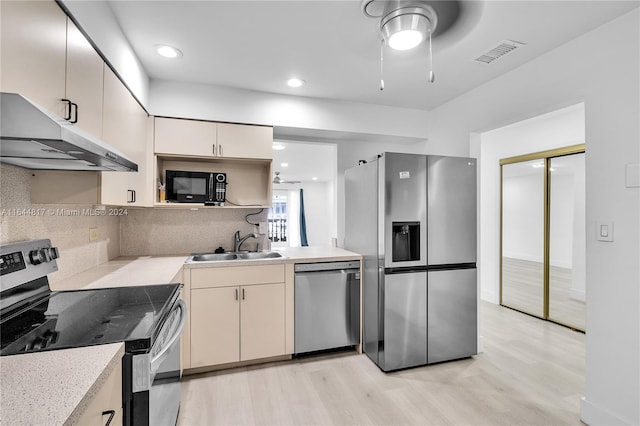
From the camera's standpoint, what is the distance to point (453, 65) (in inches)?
94.7

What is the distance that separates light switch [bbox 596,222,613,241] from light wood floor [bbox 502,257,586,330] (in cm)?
205

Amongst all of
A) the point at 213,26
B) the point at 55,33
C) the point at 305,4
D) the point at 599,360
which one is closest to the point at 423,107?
the point at 305,4

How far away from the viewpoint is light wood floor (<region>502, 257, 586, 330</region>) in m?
3.47

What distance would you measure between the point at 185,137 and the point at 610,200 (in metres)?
3.05

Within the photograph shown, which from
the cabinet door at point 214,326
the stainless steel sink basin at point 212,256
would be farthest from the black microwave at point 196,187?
the cabinet door at point 214,326

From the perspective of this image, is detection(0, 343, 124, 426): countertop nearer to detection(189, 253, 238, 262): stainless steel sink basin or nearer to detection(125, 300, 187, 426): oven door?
detection(125, 300, 187, 426): oven door

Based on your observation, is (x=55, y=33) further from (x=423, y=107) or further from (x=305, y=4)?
(x=423, y=107)

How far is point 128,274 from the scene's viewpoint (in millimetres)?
1937

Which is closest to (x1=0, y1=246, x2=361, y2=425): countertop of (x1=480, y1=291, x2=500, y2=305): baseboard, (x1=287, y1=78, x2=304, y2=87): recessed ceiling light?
(x1=287, y1=78, x2=304, y2=87): recessed ceiling light

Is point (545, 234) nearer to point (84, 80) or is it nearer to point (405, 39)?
point (405, 39)

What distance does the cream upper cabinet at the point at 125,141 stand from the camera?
1.68 m

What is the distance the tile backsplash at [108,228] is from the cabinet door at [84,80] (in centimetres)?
38

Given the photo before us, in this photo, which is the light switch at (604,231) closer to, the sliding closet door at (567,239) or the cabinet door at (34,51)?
the sliding closet door at (567,239)

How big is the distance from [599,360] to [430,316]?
1069 millimetres
